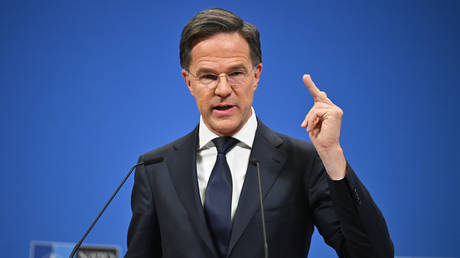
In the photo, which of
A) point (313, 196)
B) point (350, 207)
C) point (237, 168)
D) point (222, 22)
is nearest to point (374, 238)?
point (350, 207)

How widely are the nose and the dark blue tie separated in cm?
15

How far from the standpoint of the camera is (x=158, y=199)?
1.34 m

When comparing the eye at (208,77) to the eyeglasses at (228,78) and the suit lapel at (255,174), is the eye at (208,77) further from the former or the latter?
the suit lapel at (255,174)

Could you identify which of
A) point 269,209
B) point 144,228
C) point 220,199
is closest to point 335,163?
point 269,209

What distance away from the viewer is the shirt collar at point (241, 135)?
1.35 meters

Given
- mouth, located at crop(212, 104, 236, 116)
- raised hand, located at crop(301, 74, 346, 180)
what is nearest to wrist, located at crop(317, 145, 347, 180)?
raised hand, located at crop(301, 74, 346, 180)

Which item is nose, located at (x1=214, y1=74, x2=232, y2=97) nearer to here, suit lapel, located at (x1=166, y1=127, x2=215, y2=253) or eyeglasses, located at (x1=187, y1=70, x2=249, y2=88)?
eyeglasses, located at (x1=187, y1=70, x2=249, y2=88)

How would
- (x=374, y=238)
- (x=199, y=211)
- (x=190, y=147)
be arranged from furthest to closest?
(x=190, y=147) < (x=199, y=211) < (x=374, y=238)

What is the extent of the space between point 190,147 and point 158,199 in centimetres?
17

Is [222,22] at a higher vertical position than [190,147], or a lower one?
higher

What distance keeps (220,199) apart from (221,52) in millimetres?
390

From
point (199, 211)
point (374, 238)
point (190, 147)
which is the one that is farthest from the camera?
point (190, 147)

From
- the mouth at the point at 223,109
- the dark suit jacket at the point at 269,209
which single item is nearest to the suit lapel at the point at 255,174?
the dark suit jacket at the point at 269,209

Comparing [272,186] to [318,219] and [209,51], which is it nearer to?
[318,219]
